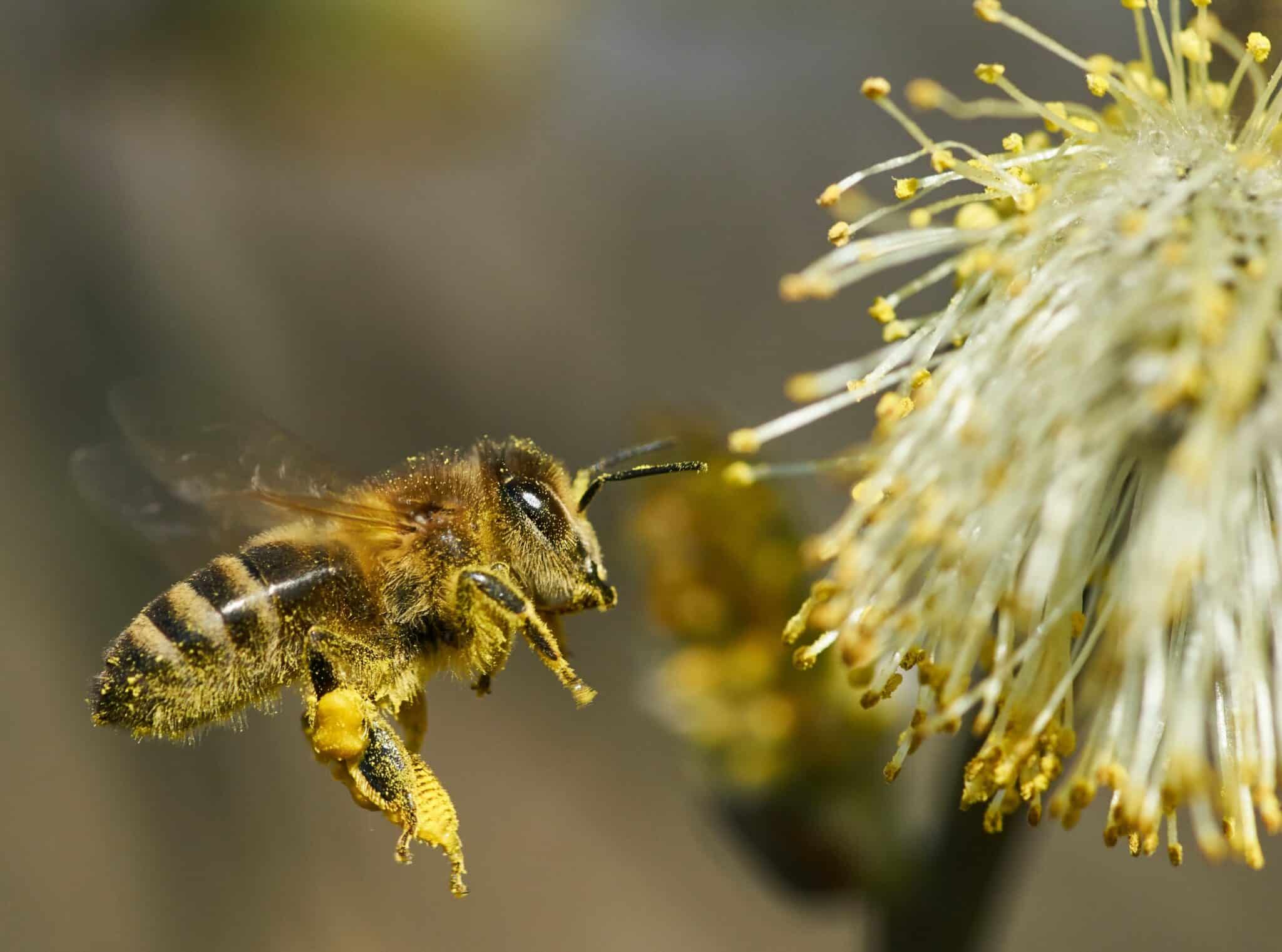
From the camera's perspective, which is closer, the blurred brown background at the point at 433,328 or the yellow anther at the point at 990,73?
the yellow anther at the point at 990,73

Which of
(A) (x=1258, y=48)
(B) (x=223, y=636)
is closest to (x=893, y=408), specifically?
(A) (x=1258, y=48)

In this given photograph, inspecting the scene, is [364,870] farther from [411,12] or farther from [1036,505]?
[1036,505]

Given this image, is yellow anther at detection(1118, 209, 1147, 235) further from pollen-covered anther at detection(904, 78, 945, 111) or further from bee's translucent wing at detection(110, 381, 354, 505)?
bee's translucent wing at detection(110, 381, 354, 505)

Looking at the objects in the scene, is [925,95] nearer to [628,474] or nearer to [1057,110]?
[1057,110]

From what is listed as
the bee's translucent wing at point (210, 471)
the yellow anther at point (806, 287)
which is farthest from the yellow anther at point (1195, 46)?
the bee's translucent wing at point (210, 471)

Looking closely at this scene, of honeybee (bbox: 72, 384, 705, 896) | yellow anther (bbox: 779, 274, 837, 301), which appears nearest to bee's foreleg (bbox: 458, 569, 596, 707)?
honeybee (bbox: 72, 384, 705, 896)

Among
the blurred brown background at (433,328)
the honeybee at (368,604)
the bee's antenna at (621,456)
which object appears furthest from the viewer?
the blurred brown background at (433,328)

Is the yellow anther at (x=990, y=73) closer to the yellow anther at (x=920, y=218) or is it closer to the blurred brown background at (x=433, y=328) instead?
the yellow anther at (x=920, y=218)

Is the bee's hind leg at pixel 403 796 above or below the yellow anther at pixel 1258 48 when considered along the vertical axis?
below

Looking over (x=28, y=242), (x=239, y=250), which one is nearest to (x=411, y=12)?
(x=239, y=250)
